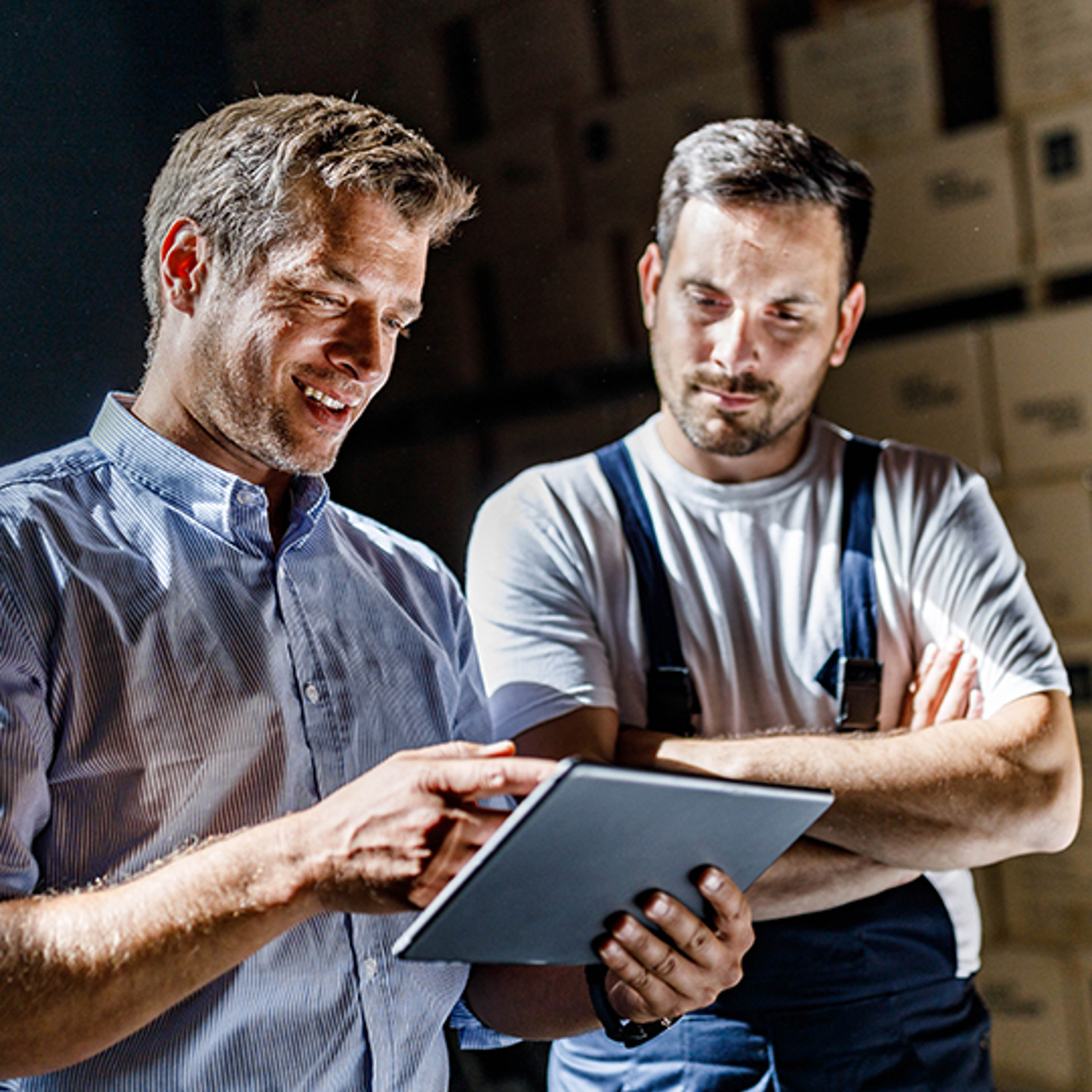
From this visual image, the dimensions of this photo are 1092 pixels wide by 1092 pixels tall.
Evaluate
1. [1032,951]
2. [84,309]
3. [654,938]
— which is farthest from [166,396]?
[1032,951]

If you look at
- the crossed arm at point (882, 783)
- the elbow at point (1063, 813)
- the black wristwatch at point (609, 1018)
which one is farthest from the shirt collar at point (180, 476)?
the elbow at point (1063, 813)

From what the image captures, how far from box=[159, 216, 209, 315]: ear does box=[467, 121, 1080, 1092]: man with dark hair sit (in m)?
0.53

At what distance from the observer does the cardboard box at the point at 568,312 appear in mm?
1923

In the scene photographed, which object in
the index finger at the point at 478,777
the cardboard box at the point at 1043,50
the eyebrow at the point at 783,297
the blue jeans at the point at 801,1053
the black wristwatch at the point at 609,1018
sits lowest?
the blue jeans at the point at 801,1053

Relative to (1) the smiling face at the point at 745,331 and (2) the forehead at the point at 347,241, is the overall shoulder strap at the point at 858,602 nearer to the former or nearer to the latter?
(1) the smiling face at the point at 745,331

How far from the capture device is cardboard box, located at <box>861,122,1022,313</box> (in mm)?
2342

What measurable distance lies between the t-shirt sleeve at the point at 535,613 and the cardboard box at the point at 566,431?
24 cm

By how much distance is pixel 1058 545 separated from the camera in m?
2.38

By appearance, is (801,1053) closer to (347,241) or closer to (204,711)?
(204,711)

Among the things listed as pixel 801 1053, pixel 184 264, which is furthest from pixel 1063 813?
pixel 184 264

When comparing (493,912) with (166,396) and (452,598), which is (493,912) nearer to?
(452,598)

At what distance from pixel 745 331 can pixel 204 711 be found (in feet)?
2.96

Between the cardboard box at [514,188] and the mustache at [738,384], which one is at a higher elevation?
the cardboard box at [514,188]

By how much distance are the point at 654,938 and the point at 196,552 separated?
0.55m
